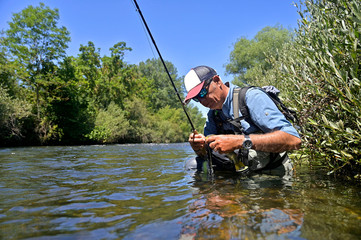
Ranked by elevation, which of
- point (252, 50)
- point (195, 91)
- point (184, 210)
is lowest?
point (184, 210)

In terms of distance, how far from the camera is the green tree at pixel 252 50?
3479 cm

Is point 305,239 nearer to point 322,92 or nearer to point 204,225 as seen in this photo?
point 204,225

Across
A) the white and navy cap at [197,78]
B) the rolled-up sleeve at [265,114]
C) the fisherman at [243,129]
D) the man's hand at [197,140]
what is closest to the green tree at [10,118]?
the man's hand at [197,140]

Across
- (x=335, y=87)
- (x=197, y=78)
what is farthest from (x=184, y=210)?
(x=335, y=87)

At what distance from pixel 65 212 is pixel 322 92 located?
14.8 feet

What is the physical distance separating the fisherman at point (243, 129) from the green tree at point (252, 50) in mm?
30729

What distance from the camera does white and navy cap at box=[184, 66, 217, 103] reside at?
13.0 ft

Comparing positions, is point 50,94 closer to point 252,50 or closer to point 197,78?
point 252,50

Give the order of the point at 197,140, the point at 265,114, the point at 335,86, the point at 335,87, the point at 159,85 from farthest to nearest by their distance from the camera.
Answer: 1. the point at 159,85
2. the point at 197,140
3. the point at 335,86
4. the point at 335,87
5. the point at 265,114

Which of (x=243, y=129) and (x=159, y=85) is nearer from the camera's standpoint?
(x=243, y=129)

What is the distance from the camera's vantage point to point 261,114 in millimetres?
3434

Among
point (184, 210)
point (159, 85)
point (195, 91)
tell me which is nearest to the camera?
point (184, 210)

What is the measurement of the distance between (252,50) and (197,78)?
35.7m

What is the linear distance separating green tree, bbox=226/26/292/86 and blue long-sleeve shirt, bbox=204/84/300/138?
31246mm
